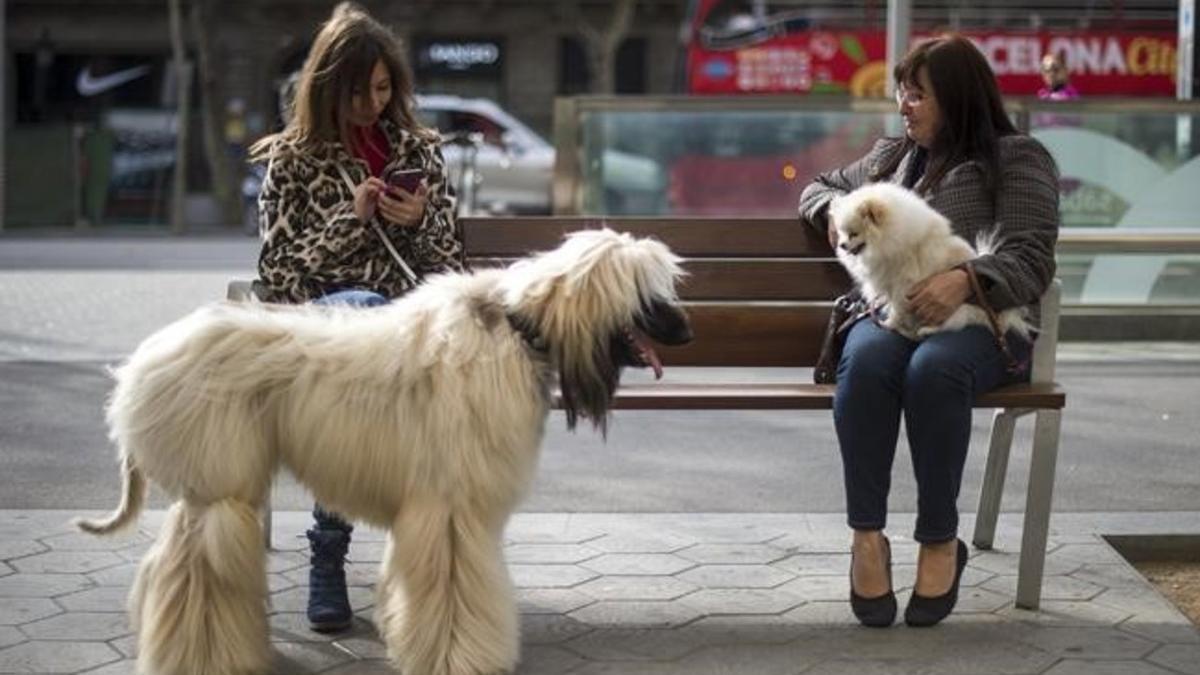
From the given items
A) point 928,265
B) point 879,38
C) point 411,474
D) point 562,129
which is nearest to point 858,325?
point 928,265

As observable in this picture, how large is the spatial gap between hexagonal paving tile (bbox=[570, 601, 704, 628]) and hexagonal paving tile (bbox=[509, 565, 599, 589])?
0.24 metres

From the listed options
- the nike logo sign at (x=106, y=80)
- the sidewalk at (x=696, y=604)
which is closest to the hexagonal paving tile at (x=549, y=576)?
the sidewalk at (x=696, y=604)

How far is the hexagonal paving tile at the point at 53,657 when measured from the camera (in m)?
4.35

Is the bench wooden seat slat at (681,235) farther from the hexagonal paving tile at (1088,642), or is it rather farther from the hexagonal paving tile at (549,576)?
the hexagonal paving tile at (1088,642)

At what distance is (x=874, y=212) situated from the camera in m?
4.51

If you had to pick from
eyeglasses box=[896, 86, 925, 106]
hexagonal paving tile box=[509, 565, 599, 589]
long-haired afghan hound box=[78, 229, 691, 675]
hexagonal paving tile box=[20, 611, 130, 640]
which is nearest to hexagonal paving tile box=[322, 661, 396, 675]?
long-haired afghan hound box=[78, 229, 691, 675]

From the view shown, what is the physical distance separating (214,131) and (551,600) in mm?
27315

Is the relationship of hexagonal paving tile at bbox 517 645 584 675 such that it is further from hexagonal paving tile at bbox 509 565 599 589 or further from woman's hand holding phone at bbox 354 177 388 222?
woman's hand holding phone at bbox 354 177 388 222

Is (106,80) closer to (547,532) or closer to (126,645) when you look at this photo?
(547,532)

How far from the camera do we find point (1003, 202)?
4789 mm

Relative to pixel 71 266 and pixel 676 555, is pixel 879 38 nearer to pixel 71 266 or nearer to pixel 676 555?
pixel 71 266

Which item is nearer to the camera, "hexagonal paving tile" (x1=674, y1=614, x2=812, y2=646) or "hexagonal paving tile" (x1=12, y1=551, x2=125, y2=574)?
"hexagonal paving tile" (x1=674, y1=614, x2=812, y2=646)

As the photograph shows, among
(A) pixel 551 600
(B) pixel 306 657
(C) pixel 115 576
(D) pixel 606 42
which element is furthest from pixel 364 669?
(D) pixel 606 42

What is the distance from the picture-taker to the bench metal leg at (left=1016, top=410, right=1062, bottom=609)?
4.78 meters
